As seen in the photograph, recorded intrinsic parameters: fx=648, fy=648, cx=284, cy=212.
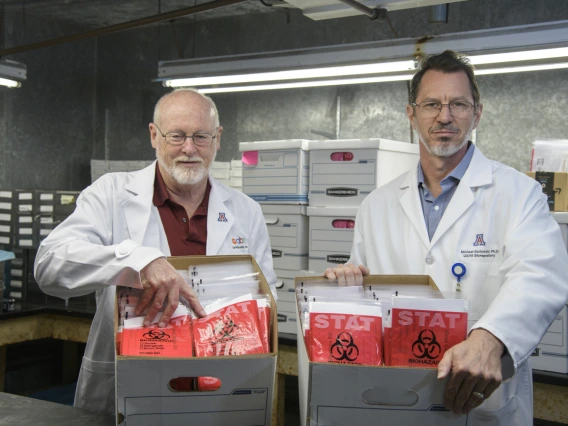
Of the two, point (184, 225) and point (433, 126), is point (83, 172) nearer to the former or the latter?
point (184, 225)

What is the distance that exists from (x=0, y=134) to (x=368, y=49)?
4697 mm

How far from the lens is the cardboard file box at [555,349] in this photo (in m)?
3.10

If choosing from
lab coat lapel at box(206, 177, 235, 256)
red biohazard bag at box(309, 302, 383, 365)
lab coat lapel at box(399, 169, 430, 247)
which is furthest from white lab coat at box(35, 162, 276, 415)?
red biohazard bag at box(309, 302, 383, 365)

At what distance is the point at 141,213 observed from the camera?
2.08m

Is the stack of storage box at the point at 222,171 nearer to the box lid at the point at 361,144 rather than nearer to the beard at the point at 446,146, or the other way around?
the box lid at the point at 361,144

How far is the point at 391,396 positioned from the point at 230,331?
12.8 inches

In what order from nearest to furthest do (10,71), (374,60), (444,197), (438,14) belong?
Answer: (444,197) → (374,60) → (10,71) → (438,14)

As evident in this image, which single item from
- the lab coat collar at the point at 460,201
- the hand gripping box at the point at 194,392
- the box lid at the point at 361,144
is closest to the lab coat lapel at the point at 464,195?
the lab coat collar at the point at 460,201

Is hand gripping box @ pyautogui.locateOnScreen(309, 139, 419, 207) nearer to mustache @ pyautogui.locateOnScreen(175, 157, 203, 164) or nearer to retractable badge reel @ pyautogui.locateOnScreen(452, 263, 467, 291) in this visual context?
mustache @ pyautogui.locateOnScreen(175, 157, 203, 164)

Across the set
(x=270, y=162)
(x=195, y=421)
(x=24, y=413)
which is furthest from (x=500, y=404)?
(x=270, y=162)

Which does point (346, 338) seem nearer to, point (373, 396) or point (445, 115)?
point (373, 396)

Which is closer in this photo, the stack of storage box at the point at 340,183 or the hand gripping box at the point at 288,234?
the stack of storage box at the point at 340,183

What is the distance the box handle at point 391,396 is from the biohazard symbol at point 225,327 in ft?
0.94

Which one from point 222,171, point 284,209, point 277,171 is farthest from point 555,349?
point 222,171
